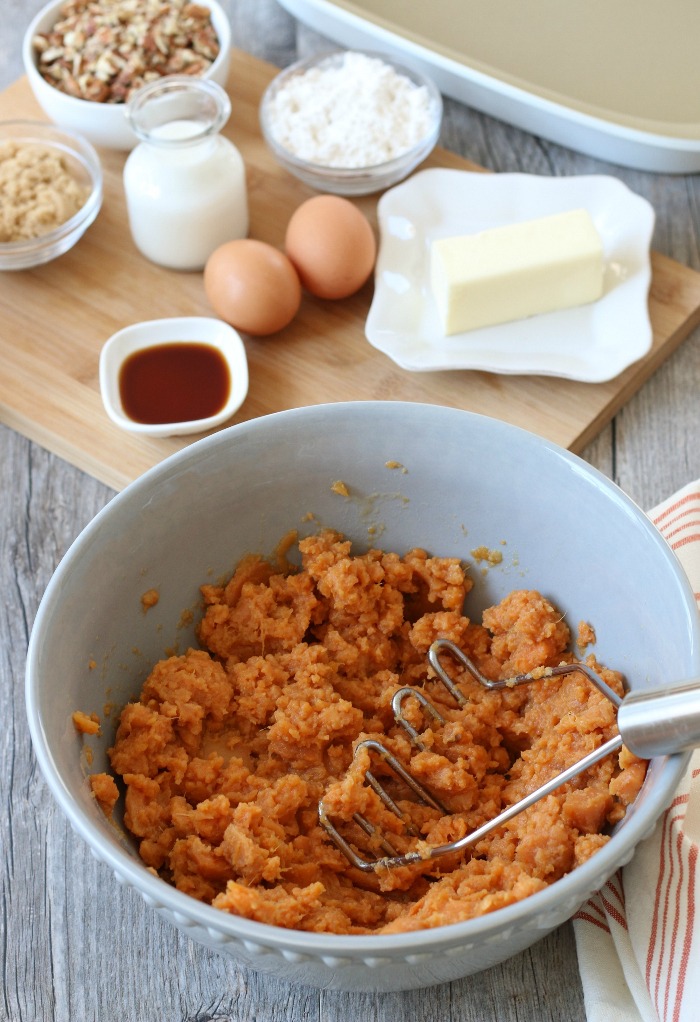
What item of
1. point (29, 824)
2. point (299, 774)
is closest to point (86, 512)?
point (29, 824)

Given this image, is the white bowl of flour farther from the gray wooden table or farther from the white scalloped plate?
the gray wooden table

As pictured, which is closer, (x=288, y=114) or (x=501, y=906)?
(x=501, y=906)

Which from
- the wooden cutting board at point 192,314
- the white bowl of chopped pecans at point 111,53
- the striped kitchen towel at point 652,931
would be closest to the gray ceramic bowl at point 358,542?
the striped kitchen towel at point 652,931

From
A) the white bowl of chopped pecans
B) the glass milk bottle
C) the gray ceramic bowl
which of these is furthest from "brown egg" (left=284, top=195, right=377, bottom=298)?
the gray ceramic bowl

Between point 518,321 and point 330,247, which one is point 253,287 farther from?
point 518,321

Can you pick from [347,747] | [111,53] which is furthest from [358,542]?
[111,53]

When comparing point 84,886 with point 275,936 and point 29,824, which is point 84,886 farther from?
point 275,936

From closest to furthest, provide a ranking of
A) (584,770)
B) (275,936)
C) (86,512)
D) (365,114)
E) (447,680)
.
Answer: (275,936), (584,770), (447,680), (86,512), (365,114)
